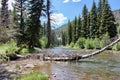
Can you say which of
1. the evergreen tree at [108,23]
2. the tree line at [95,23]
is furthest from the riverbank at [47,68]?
the evergreen tree at [108,23]

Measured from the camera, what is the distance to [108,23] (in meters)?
61.6

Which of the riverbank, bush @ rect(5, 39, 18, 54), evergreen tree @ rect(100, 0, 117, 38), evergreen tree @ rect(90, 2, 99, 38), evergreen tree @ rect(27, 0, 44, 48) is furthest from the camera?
evergreen tree @ rect(90, 2, 99, 38)

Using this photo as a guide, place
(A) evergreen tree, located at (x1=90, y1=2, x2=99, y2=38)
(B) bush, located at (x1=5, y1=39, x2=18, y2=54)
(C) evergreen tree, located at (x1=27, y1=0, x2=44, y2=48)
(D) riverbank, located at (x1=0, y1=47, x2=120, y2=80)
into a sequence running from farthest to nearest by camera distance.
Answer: (A) evergreen tree, located at (x1=90, y1=2, x2=99, y2=38) < (C) evergreen tree, located at (x1=27, y1=0, x2=44, y2=48) < (B) bush, located at (x1=5, y1=39, x2=18, y2=54) < (D) riverbank, located at (x1=0, y1=47, x2=120, y2=80)

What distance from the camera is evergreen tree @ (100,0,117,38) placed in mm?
61062

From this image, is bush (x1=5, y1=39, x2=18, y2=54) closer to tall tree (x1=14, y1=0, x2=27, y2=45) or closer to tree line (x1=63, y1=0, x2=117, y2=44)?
tall tree (x1=14, y1=0, x2=27, y2=45)

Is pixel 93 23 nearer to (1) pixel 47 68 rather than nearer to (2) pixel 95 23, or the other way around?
(2) pixel 95 23

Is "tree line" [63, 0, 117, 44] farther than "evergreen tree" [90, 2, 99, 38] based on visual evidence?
No

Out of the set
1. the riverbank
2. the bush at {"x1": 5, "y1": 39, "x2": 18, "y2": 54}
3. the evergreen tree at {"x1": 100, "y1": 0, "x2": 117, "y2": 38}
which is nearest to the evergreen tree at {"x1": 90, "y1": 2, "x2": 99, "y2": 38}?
the evergreen tree at {"x1": 100, "y1": 0, "x2": 117, "y2": 38}

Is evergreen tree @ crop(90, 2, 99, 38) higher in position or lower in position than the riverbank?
higher

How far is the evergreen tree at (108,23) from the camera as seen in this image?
200 feet

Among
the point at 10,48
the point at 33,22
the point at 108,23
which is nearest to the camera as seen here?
the point at 10,48

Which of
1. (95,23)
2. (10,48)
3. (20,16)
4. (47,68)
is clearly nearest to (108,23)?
(95,23)

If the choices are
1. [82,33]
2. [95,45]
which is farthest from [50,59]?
[82,33]

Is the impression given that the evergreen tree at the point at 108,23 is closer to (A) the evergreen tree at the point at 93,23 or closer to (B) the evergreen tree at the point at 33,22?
(A) the evergreen tree at the point at 93,23
